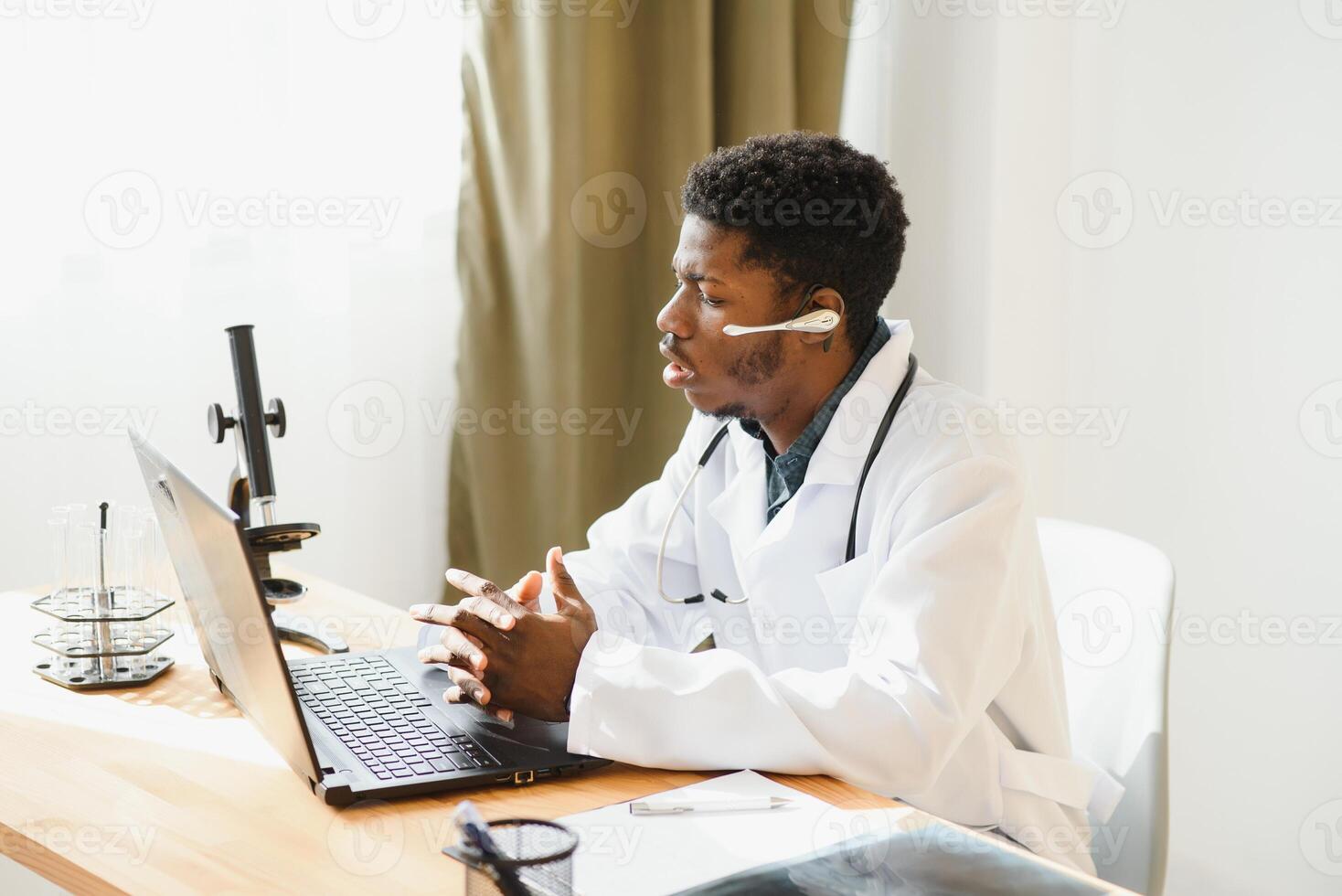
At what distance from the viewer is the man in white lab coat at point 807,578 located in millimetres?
1116

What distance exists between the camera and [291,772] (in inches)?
43.4

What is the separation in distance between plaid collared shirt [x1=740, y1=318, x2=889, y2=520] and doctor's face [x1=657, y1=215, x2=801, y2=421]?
0.19 feet

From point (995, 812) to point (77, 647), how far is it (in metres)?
1.02

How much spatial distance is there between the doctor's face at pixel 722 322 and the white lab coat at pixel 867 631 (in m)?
0.11

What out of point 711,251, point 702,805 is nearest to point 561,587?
point 702,805

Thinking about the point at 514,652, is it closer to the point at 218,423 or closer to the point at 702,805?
the point at 702,805

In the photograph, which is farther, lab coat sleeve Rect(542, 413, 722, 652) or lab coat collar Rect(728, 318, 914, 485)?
lab coat sleeve Rect(542, 413, 722, 652)

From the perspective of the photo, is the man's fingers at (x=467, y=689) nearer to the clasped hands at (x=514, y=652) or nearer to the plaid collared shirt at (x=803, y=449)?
the clasped hands at (x=514, y=652)

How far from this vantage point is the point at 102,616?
135cm

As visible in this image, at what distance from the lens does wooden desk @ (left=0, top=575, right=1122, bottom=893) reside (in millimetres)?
915

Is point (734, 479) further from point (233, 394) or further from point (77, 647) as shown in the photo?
point (233, 394)

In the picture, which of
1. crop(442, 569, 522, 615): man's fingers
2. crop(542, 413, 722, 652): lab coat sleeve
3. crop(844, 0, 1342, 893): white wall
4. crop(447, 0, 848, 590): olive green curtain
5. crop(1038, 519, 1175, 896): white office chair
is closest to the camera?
crop(442, 569, 522, 615): man's fingers

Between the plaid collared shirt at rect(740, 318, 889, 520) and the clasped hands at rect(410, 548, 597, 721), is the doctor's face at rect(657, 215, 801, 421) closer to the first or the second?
the plaid collared shirt at rect(740, 318, 889, 520)

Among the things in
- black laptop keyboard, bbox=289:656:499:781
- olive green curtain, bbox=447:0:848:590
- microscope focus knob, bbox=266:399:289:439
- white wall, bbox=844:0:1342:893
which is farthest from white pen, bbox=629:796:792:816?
white wall, bbox=844:0:1342:893
